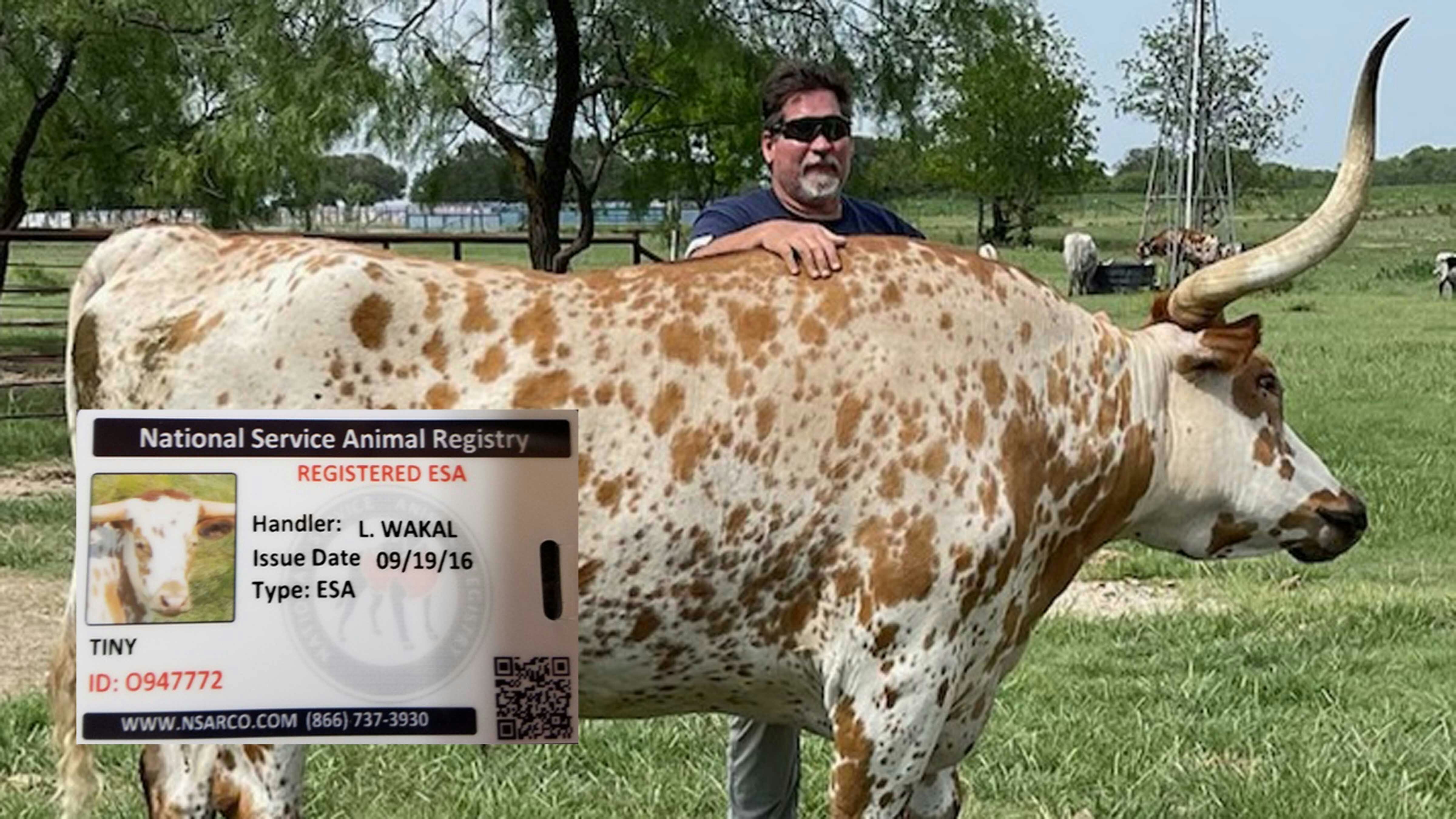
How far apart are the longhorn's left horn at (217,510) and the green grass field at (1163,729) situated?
6.62 ft

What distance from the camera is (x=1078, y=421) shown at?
3479 millimetres

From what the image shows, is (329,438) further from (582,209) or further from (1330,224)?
(582,209)

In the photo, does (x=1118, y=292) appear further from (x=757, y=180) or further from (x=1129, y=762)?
(x=1129, y=762)

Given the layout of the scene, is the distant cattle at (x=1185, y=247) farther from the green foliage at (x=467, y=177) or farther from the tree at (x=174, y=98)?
the green foliage at (x=467, y=177)

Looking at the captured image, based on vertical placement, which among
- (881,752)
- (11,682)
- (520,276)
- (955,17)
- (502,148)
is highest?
(955,17)

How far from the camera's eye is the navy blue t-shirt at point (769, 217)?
4.09 meters

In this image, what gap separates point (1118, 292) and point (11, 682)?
28.7m

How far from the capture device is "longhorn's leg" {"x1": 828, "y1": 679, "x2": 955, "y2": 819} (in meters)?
3.29

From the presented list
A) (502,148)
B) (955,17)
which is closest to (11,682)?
(502,148)

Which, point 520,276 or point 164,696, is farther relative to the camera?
point 520,276

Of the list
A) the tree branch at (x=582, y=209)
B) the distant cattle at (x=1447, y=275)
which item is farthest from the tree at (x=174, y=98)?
the distant cattle at (x=1447, y=275)

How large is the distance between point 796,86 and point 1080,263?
29572 millimetres

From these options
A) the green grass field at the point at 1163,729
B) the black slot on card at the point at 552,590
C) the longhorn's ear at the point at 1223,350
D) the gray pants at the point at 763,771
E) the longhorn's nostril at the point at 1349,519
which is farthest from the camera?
the green grass field at the point at 1163,729

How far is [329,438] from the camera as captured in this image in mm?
3006
